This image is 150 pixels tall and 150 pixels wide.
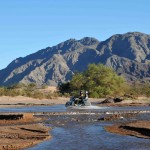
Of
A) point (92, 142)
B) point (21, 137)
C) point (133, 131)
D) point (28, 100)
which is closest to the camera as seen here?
point (92, 142)

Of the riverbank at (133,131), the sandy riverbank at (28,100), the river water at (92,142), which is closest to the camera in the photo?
the river water at (92,142)

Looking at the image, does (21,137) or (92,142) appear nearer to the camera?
(92,142)

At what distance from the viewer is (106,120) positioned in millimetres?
45625

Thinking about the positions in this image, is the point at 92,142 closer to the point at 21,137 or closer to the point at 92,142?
the point at 92,142

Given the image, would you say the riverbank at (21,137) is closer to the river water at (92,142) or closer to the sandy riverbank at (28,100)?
the river water at (92,142)

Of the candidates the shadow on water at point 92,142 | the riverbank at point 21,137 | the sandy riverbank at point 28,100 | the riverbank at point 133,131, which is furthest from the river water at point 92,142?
the sandy riverbank at point 28,100

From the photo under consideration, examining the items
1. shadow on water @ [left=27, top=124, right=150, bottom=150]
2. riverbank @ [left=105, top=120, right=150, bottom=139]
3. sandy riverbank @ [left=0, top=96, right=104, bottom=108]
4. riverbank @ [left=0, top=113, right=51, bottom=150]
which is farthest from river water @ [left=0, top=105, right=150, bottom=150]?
sandy riverbank @ [left=0, top=96, right=104, bottom=108]

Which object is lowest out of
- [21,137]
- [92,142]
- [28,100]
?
[92,142]

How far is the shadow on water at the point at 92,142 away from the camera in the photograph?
24609mm

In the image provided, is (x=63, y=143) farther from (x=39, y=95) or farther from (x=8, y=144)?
(x=39, y=95)

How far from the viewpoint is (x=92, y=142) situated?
26.8m

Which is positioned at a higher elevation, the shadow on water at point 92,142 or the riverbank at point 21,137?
the riverbank at point 21,137

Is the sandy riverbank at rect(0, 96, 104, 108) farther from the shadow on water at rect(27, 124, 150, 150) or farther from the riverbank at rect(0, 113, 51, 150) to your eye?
the shadow on water at rect(27, 124, 150, 150)

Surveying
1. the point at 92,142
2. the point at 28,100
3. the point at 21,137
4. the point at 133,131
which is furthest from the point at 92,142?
the point at 28,100
